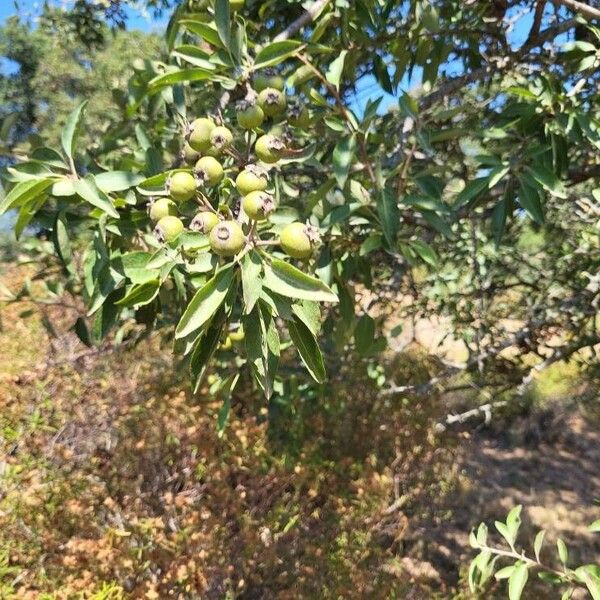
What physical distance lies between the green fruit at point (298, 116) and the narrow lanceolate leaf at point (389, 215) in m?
0.28

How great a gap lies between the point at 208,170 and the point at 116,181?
328 millimetres

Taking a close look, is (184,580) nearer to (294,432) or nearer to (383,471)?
(294,432)

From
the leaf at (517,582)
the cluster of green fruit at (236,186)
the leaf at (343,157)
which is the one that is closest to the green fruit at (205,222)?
the cluster of green fruit at (236,186)

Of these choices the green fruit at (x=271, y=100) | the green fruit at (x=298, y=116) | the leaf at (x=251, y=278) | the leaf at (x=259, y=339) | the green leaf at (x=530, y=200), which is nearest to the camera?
the leaf at (x=251, y=278)

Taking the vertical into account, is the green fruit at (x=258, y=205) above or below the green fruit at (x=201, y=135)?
below

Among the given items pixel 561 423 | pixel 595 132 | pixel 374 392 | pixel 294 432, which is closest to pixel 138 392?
pixel 294 432

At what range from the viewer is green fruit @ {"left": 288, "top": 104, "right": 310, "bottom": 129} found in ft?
4.62

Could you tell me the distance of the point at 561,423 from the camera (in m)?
6.32

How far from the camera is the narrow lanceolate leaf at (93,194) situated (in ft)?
4.03

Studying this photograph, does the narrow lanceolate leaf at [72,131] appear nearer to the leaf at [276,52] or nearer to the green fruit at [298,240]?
A: the leaf at [276,52]

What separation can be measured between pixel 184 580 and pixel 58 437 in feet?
3.51

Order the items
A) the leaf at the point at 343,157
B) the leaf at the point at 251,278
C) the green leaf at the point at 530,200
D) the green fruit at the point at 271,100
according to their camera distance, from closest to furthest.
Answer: the leaf at the point at 251,278 < the green fruit at the point at 271,100 < the leaf at the point at 343,157 < the green leaf at the point at 530,200

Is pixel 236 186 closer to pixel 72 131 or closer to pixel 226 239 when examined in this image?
pixel 226 239

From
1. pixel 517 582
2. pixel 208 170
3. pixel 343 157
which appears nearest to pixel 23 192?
pixel 208 170
